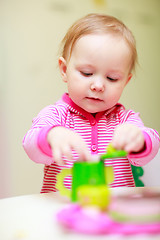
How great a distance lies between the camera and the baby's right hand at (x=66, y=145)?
55 cm

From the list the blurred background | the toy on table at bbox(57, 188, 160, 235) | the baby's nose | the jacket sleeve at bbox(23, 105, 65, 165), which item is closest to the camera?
the toy on table at bbox(57, 188, 160, 235)

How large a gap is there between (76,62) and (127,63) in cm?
14

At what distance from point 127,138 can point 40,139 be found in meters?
0.20

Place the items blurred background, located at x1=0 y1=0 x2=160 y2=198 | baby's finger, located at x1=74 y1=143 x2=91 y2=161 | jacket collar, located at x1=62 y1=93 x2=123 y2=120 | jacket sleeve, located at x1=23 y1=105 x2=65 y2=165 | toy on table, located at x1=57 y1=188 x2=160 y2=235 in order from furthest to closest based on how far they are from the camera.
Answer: blurred background, located at x1=0 y1=0 x2=160 y2=198, jacket collar, located at x1=62 y1=93 x2=123 y2=120, jacket sleeve, located at x1=23 y1=105 x2=65 y2=165, baby's finger, located at x1=74 y1=143 x2=91 y2=161, toy on table, located at x1=57 y1=188 x2=160 y2=235

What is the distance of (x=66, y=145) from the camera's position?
22.5 inches

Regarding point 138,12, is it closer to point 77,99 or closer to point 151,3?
point 151,3

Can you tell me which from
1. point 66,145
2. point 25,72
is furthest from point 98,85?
point 25,72

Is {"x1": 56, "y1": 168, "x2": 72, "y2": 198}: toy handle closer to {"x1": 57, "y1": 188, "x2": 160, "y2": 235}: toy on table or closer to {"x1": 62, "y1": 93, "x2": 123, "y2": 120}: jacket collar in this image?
{"x1": 57, "y1": 188, "x2": 160, "y2": 235}: toy on table

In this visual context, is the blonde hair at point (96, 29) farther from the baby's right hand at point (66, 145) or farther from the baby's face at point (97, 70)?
the baby's right hand at point (66, 145)

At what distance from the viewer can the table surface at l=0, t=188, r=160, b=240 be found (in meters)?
0.37

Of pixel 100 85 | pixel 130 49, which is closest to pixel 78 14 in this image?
pixel 130 49

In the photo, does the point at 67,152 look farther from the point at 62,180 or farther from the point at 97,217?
the point at 97,217

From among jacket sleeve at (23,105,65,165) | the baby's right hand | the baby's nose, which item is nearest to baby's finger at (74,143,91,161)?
the baby's right hand

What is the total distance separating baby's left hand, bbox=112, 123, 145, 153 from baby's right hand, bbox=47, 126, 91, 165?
→ 0.20 ft
